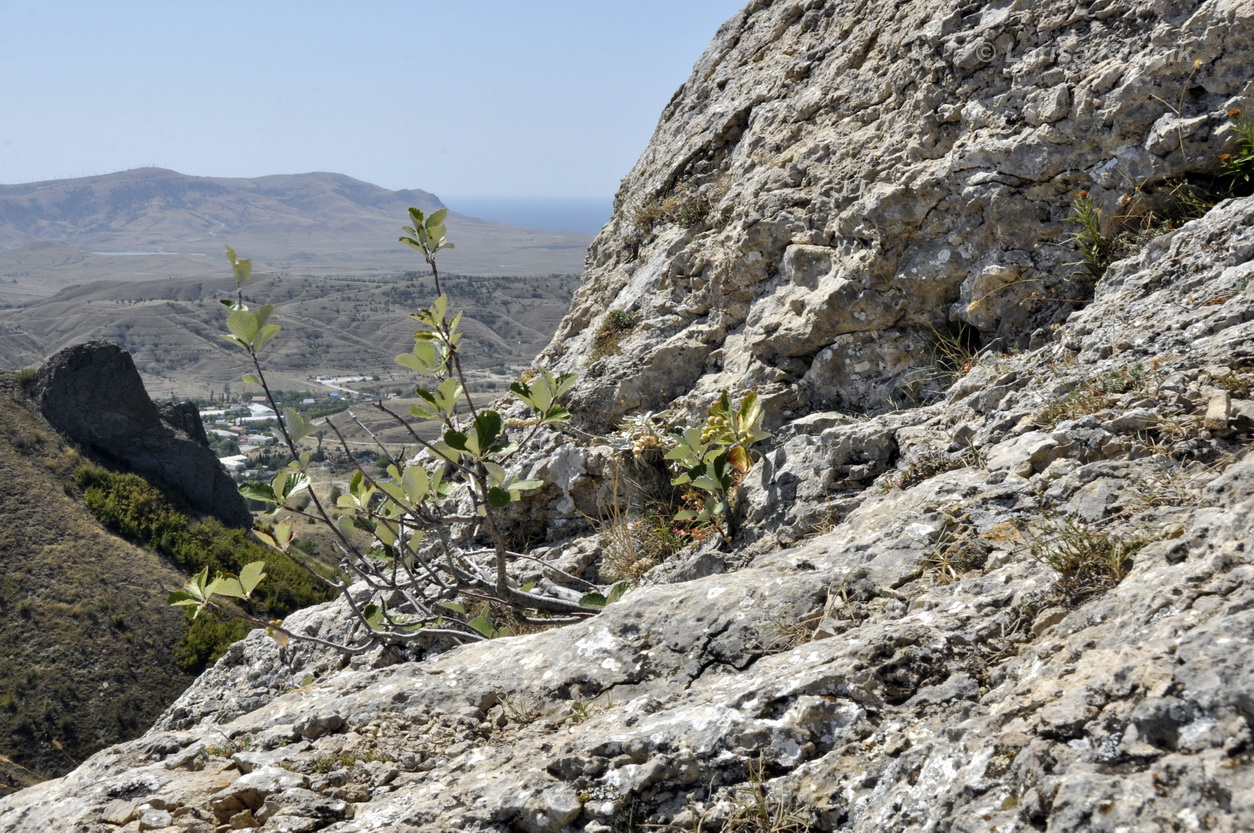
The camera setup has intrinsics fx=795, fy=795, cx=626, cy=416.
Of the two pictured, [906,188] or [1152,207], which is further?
[906,188]

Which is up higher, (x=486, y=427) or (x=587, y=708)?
(x=486, y=427)

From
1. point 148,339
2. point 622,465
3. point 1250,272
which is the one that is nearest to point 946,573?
point 1250,272

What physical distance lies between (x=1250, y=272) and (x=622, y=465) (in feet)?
10.5

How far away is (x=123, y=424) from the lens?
2733 centimetres

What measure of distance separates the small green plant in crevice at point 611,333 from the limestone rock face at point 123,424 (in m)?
26.0

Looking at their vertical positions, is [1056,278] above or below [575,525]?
above

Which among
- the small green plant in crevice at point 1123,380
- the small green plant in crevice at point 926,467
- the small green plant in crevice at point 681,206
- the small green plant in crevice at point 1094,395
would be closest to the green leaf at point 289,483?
the small green plant in crevice at point 926,467

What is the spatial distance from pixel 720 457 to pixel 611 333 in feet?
7.49

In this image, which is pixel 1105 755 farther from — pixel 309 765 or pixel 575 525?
pixel 575 525

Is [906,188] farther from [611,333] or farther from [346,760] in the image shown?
[346,760]

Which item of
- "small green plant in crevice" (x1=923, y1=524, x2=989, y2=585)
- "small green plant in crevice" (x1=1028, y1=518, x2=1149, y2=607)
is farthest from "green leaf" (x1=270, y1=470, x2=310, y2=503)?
"small green plant in crevice" (x1=1028, y1=518, x2=1149, y2=607)

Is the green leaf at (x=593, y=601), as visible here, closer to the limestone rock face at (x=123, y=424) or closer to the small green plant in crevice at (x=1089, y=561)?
the small green plant in crevice at (x=1089, y=561)

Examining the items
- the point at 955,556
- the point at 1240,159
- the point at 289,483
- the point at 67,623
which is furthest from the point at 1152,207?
the point at 67,623

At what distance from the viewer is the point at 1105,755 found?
1.62 metres
